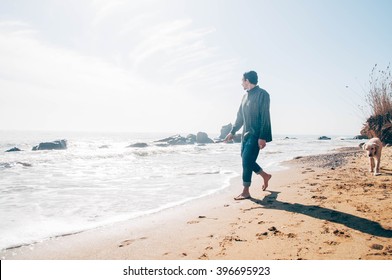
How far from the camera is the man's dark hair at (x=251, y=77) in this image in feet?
17.3

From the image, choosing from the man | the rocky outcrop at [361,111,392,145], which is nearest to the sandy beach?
the man

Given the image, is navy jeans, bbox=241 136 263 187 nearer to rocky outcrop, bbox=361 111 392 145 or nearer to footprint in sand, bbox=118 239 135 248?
footprint in sand, bbox=118 239 135 248

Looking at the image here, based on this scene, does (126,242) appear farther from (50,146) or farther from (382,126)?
(50,146)

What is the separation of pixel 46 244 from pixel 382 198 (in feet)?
15.2

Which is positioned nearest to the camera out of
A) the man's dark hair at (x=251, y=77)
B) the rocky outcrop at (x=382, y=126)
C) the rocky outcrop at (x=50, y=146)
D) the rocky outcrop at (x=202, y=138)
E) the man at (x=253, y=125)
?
the man at (x=253, y=125)

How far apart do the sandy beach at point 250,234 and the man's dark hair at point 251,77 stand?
2.19 metres

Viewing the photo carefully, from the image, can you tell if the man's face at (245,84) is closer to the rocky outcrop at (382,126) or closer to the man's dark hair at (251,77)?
the man's dark hair at (251,77)

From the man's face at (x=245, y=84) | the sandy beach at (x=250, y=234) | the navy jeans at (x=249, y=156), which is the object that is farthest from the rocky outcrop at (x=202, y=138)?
the sandy beach at (x=250, y=234)

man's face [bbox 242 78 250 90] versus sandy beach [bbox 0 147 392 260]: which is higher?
man's face [bbox 242 78 250 90]

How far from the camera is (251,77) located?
526cm

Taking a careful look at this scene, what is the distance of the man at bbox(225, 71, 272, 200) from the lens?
509 centimetres

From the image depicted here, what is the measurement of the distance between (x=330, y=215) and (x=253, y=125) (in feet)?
6.87

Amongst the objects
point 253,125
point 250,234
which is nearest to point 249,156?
point 253,125
